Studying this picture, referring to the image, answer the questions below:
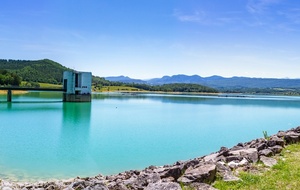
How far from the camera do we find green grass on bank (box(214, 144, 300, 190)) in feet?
24.0

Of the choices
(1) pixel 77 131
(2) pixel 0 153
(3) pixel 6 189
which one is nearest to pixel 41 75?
(1) pixel 77 131

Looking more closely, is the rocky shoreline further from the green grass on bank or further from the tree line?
the tree line

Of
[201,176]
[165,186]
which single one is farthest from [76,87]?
[165,186]

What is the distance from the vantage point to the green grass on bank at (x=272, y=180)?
24.0 feet

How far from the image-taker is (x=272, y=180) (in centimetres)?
771

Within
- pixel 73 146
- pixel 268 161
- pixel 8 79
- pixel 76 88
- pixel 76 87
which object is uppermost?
pixel 8 79

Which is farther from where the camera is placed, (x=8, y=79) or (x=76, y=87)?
(x=8, y=79)

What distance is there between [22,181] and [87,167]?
188 inches

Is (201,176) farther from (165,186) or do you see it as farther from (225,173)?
(165,186)

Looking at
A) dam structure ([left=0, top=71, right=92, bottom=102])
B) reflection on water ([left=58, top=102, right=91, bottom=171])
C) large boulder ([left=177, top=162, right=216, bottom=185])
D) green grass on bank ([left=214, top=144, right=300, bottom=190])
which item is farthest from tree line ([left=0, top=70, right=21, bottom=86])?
green grass on bank ([left=214, top=144, right=300, bottom=190])

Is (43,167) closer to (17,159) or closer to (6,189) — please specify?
(17,159)

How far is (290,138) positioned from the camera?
42.0 feet

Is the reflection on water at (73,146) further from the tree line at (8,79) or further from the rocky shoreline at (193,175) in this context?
the tree line at (8,79)

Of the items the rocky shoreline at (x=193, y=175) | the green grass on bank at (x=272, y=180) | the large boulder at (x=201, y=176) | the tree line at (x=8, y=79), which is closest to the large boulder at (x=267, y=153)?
the rocky shoreline at (x=193, y=175)
